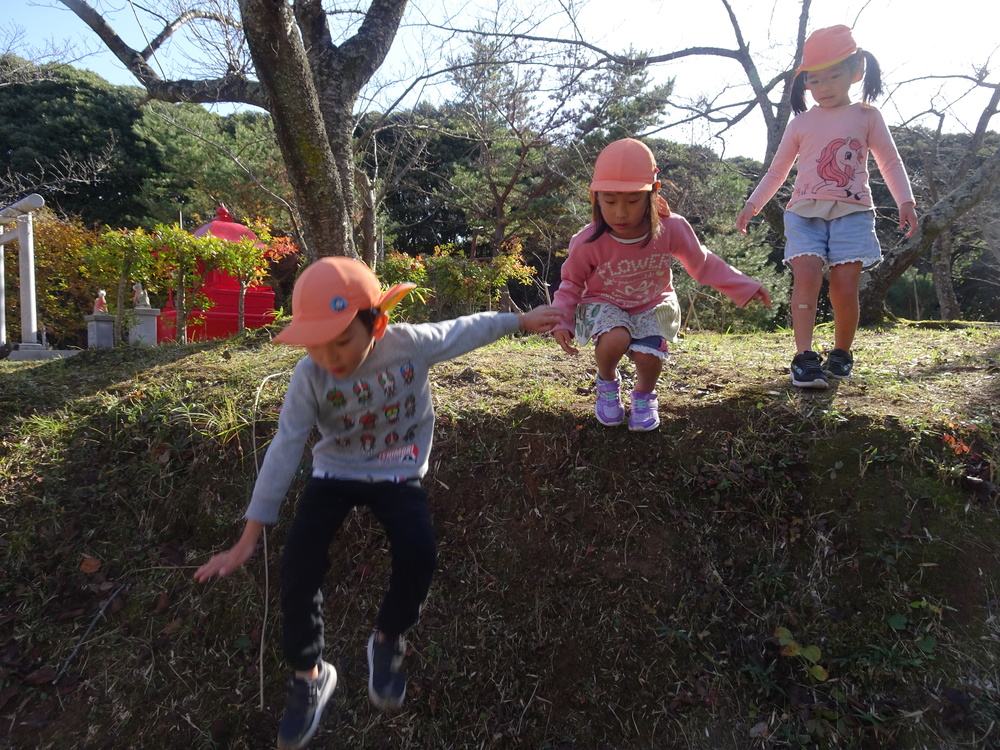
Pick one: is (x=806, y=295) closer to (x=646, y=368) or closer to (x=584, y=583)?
(x=646, y=368)

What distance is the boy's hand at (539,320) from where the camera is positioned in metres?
2.54

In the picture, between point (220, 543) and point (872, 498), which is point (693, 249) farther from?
point (220, 543)

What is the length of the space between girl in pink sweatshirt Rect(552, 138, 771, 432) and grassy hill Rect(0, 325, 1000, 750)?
16.4 inches

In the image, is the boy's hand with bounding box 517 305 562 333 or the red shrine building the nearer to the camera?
the boy's hand with bounding box 517 305 562 333

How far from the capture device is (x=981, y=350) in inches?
165

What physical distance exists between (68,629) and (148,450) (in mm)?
1035

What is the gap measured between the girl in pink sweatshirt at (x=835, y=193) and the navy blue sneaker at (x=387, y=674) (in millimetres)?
2531

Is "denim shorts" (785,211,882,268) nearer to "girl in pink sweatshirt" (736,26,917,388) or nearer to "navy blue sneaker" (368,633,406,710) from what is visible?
"girl in pink sweatshirt" (736,26,917,388)

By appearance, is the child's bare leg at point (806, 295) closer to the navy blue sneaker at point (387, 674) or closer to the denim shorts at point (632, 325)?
the denim shorts at point (632, 325)

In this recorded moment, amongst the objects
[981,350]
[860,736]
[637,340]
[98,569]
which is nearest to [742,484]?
[637,340]

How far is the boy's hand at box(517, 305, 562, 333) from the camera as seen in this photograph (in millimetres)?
2535

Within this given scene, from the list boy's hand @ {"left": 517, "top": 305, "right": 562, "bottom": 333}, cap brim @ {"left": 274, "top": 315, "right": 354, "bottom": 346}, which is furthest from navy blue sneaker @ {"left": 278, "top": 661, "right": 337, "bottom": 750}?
boy's hand @ {"left": 517, "top": 305, "right": 562, "bottom": 333}

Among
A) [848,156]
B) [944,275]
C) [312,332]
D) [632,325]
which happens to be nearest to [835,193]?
[848,156]

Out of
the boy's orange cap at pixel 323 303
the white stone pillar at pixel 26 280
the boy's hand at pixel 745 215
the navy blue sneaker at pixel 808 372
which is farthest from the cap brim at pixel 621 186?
the white stone pillar at pixel 26 280
